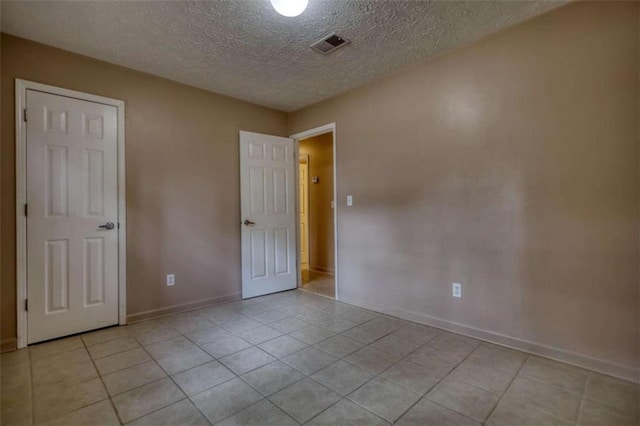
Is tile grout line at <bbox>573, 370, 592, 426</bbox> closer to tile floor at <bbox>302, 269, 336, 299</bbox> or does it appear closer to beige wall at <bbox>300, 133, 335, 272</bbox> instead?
tile floor at <bbox>302, 269, 336, 299</bbox>

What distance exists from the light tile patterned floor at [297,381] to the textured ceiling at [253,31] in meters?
2.42

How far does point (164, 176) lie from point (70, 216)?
0.86 meters

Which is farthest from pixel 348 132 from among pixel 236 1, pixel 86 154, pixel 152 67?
pixel 86 154

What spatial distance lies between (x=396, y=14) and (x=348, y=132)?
4.90ft

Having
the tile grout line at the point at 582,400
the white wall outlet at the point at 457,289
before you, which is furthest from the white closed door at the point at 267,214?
the tile grout line at the point at 582,400

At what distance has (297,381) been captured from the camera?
A: 1918mm

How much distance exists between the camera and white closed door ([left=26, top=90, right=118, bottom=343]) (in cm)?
247

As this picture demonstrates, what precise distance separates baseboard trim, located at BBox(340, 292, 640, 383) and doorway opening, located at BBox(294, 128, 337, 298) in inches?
80.2

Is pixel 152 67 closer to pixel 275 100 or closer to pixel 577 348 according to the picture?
pixel 275 100

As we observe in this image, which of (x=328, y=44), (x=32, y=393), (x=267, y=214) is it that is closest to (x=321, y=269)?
(x=267, y=214)

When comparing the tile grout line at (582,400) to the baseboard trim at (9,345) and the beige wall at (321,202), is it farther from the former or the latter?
the baseboard trim at (9,345)

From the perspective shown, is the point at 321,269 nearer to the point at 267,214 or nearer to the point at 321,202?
the point at 321,202

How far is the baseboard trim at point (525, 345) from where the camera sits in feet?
6.33

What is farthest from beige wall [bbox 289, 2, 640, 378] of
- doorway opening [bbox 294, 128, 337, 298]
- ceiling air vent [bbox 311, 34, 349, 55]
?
doorway opening [bbox 294, 128, 337, 298]
